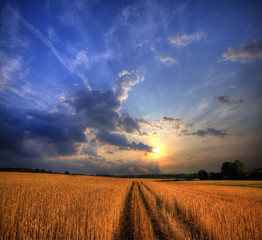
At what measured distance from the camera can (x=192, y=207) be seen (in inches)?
352

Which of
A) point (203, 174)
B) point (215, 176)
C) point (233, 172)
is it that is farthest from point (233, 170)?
point (203, 174)

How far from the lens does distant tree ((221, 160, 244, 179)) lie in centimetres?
8086

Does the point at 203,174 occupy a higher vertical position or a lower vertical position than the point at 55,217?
lower

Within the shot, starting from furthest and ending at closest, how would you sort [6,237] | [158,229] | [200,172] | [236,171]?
[200,172] < [236,171] < [158,229] < [6,237]

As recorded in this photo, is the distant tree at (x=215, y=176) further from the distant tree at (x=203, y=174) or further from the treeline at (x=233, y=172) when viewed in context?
the distant tree at (x=203, y=174)

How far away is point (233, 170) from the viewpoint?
82.5m

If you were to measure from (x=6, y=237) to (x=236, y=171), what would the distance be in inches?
4079

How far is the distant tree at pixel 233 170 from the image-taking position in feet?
265

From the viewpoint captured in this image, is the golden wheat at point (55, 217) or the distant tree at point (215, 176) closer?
the golden wheat at point (55, 217)

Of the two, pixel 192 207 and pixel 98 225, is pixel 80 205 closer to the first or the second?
pixel 98 225

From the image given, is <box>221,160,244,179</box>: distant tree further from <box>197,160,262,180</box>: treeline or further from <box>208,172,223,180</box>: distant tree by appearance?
<box>208,172,223,180</box>: distant tree

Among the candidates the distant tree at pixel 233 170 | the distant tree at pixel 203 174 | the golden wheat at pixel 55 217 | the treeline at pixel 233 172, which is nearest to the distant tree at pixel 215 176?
the treeline at pixel 233 172

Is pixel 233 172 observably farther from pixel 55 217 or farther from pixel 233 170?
pixel 55 217

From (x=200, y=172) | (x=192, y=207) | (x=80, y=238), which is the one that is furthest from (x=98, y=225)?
(x=200, y=172)
